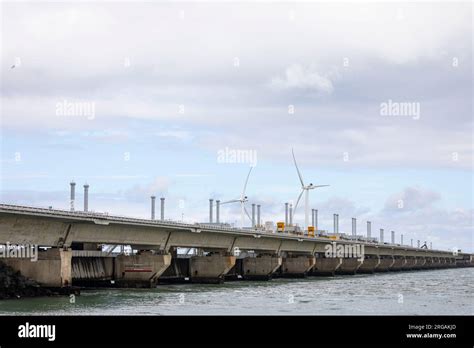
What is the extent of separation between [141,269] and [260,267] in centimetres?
4132

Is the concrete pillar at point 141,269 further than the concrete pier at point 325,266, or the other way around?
the concrete pier at point 325,266

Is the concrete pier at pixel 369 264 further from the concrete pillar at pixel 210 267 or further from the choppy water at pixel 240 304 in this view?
the choppy water at pixel 240 304

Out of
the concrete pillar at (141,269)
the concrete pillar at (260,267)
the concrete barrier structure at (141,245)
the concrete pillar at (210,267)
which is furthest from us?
the concrete pillar at (260,267)

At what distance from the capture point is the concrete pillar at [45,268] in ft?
236

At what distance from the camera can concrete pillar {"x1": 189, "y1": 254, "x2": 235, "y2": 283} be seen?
359ft

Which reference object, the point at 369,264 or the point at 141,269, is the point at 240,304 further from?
the point at 369,264

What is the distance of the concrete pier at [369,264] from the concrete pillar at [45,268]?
387 ft

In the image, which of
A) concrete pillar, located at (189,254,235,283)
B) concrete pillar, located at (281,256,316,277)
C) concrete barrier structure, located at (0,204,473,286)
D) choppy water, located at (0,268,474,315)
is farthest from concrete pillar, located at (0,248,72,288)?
concrete pillar, located at (281,256,316,277)

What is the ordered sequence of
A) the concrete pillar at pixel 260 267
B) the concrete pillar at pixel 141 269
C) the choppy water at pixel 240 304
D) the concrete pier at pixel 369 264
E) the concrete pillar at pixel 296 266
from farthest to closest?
the concrete pier at pixel 369 264 → the concrete pillar at pixel 296 266 → the concrete pillar at pixel 260 267 → the concrete pillar at pixel 141 269 → the choppy water at pixel 240 304

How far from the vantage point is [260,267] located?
129750 millimetres

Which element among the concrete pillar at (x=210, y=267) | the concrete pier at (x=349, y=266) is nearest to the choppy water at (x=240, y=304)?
the concrete pillar at (x=210, y=267)
